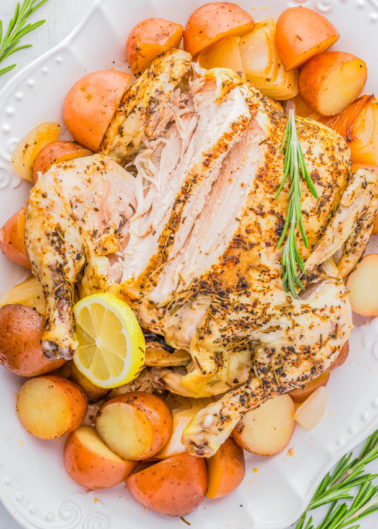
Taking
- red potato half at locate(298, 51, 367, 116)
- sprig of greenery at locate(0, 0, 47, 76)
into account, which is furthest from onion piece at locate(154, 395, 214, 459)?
sprig of greenery at locate(0, 0, 47, 76)

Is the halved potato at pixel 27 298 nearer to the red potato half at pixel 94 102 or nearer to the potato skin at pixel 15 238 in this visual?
the potato skin at pixel 15 238

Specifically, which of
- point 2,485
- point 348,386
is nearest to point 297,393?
point 348,386

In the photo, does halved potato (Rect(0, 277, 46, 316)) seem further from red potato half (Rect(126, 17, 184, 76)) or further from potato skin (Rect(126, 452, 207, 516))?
red potato half (Rect(126, 17, 184, 76))

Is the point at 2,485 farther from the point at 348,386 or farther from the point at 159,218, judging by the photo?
the point at 348,386

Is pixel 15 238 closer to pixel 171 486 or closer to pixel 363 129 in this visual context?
pixel 171 486

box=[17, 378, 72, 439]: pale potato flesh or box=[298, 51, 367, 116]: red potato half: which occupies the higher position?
box=[298, 51, 367, 116]: red potato half

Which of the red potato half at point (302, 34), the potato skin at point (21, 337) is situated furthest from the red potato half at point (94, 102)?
the potato skin at point (21, 337)
